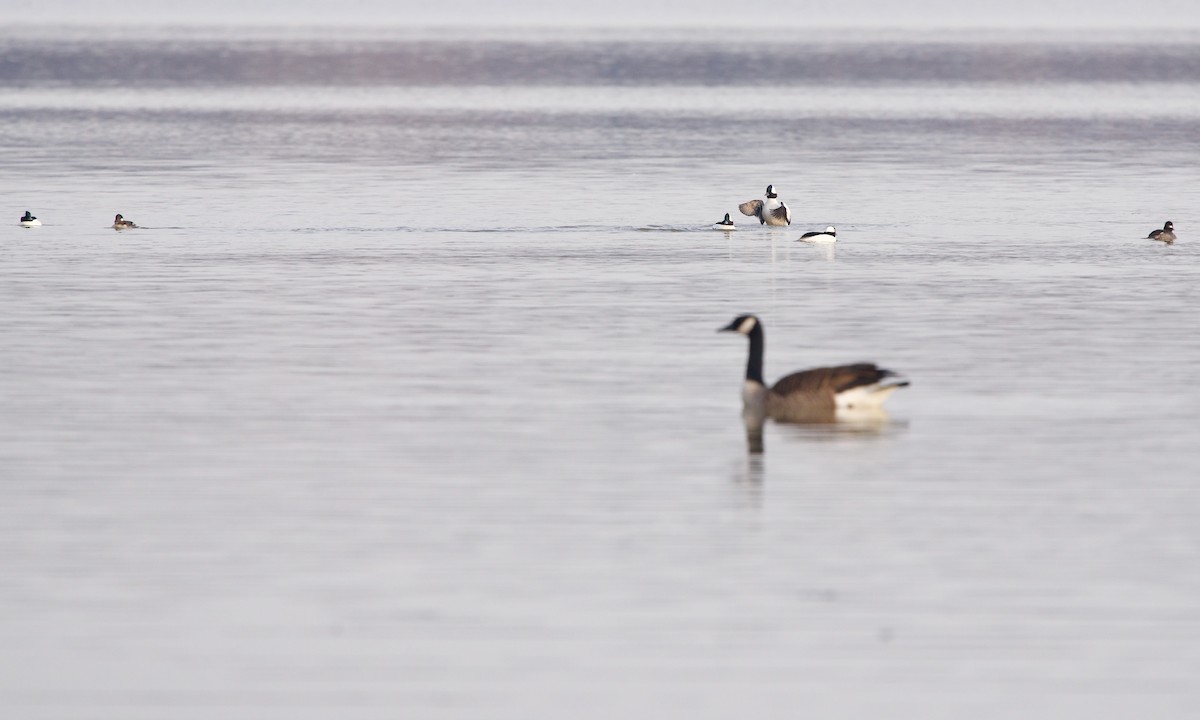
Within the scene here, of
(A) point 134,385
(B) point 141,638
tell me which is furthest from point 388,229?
(B) point 141,638

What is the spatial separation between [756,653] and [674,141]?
212ft

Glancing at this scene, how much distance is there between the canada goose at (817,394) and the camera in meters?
20.9

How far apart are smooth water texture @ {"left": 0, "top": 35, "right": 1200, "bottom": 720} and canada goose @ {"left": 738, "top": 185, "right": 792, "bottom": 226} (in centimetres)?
140

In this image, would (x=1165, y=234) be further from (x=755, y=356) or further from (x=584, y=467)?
(x=584, y=467)

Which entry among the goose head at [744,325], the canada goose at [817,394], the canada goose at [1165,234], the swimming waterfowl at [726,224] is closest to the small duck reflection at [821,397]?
the canada goose at [817,394]

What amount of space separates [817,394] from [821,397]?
46 mm

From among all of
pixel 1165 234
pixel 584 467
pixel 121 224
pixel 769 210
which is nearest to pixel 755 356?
pixel 584 467

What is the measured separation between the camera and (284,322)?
2836 cm

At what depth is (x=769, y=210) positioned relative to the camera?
44.0 meters

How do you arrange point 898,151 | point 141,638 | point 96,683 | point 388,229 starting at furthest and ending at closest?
1. point 898,151
2. point 388,229
3. point 141,638
4. point 96,683

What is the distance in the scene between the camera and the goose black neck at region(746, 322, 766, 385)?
21.5 metres

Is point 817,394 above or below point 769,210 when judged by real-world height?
below

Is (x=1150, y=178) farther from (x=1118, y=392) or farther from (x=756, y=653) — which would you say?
(x=756, y=653)

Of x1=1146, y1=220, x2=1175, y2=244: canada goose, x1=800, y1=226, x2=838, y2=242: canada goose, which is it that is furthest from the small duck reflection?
x1=1146, y1=220, x2=1175, y2=244: canada goose
